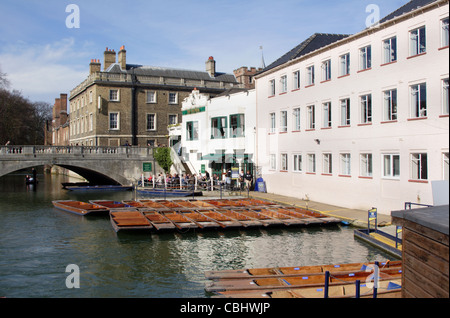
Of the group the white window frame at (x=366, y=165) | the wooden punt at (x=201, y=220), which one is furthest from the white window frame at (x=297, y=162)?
the wooden punt at (x=201, y=220)

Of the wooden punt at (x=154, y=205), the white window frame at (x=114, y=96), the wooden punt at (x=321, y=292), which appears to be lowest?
the wooden punt at (x=321, y=292)

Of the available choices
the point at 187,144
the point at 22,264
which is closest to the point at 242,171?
the point at 187,144

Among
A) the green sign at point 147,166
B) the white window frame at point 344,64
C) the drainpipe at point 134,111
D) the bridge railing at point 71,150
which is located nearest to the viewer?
the white window frame at point 344,64

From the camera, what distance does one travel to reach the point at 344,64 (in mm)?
22562

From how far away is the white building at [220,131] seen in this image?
31922 millimetres

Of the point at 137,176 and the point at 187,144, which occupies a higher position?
the point at 187,144

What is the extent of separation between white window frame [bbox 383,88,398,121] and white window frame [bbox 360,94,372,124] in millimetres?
966

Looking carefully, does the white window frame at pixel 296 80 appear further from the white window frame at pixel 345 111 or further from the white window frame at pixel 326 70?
the white window frame at pixel 345 111

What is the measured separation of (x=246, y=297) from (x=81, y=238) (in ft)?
35.0

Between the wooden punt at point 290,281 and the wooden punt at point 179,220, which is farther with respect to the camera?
the wooden punt at point 179,220

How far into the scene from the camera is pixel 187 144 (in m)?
38.3

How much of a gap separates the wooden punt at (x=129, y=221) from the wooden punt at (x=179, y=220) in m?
1.12

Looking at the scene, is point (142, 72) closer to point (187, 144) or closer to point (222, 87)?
point (222, 87)

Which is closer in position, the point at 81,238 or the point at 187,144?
the point at 81,238
